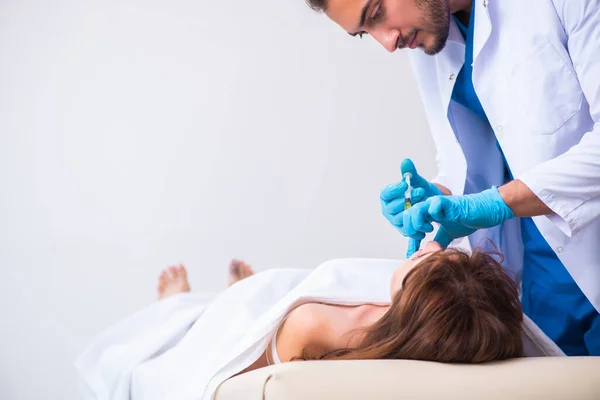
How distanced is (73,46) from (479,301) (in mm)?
2034

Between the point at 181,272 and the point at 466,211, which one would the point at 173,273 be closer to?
the point at 181,272

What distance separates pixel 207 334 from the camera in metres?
1.71

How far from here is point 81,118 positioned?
8.51ft

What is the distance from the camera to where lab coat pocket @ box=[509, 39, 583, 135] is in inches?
54.1

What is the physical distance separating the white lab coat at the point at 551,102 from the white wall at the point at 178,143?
1.03 m

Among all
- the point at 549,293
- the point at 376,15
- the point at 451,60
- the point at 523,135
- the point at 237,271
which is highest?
the point at 376,15

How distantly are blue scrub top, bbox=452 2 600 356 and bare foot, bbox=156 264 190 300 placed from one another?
1.21m

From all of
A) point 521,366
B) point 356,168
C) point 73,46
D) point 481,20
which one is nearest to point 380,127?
point 356,168

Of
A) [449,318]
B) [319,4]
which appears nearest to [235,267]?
[319,4]

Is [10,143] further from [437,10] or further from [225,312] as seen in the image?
[437,10]

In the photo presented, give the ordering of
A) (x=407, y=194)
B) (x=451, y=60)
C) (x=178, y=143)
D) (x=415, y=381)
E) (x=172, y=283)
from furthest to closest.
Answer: (x=178, y=143), (x=172, y=283), (x=451, y=60), (x=407, y=194), (x=415, y=381)

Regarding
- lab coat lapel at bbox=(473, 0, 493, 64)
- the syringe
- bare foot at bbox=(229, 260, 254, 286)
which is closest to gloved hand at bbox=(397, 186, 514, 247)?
the syringe

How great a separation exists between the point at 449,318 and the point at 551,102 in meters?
0.55

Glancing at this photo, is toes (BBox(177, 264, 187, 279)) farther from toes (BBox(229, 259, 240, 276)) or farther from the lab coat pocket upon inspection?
the lab coat pocket
